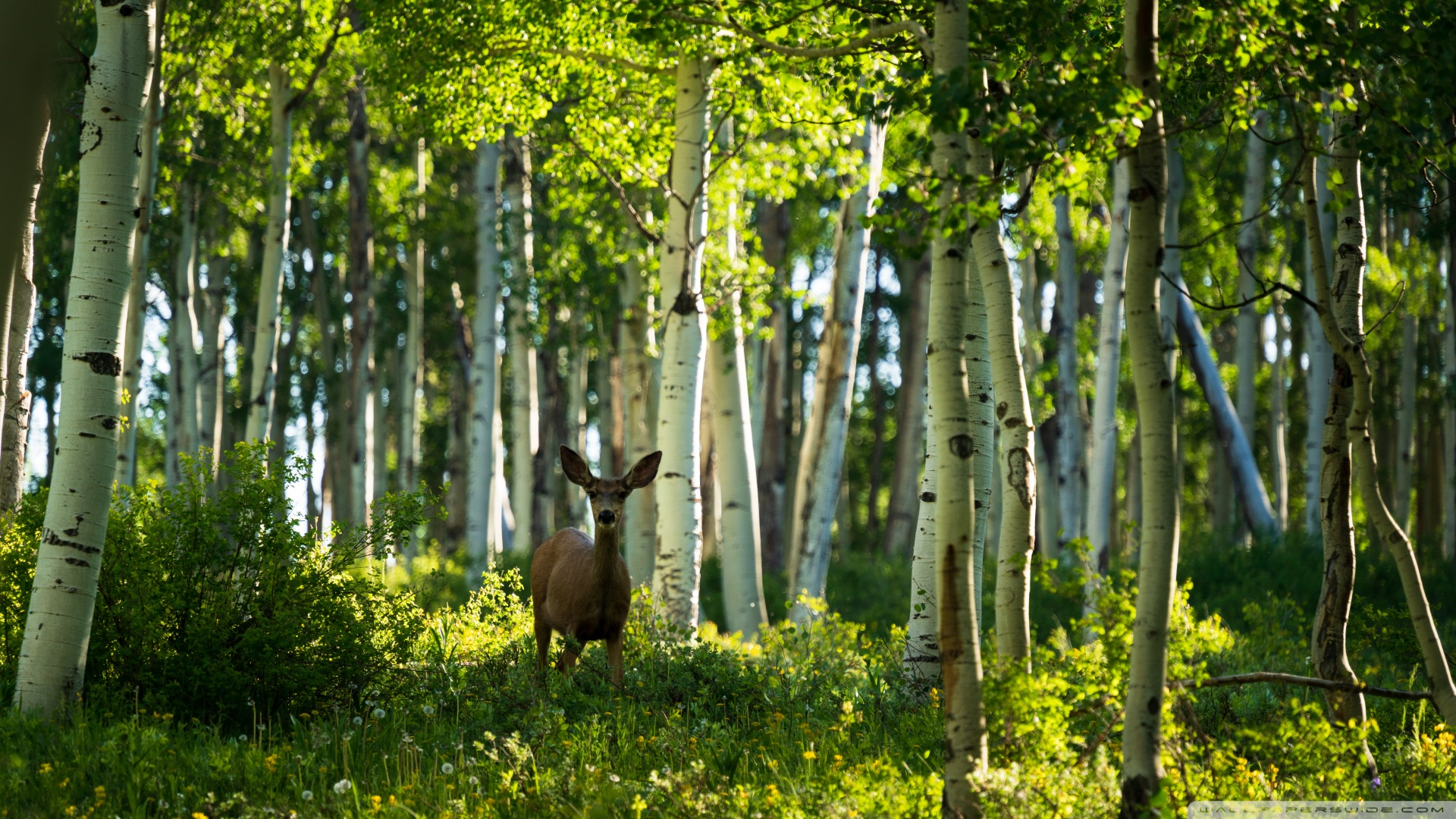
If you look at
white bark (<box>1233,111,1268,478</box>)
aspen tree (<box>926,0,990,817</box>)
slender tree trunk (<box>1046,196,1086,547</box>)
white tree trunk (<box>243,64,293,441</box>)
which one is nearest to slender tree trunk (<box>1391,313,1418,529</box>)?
white bark (<box>1233,111,1268,478</box>)

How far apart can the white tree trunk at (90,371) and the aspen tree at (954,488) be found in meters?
4.51

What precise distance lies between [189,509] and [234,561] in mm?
428

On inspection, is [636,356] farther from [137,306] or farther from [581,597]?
[581,597]

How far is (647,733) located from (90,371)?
368 cm

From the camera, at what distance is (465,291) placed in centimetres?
3006

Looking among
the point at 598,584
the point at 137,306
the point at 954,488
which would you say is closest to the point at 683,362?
the point at 598,584

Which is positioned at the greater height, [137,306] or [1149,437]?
[137,306]

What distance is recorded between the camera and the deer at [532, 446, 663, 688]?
7871 millimetres

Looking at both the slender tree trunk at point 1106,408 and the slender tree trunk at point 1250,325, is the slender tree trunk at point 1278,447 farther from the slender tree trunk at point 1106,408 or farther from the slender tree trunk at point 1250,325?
the slender tree trunk at point 1106,408

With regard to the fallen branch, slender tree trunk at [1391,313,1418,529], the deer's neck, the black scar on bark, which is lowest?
the fallen branch

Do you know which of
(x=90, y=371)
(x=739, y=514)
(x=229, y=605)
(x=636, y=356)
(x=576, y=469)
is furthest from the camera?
(x=636, y=356)

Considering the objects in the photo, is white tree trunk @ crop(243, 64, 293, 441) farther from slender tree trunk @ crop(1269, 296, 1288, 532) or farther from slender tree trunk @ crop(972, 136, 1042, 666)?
slender tree trunk @ crop(1269, 296, 1288, 532)

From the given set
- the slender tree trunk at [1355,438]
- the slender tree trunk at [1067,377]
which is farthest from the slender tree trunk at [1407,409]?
the slender tree trunk at [1355,438]

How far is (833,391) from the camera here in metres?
13.1
